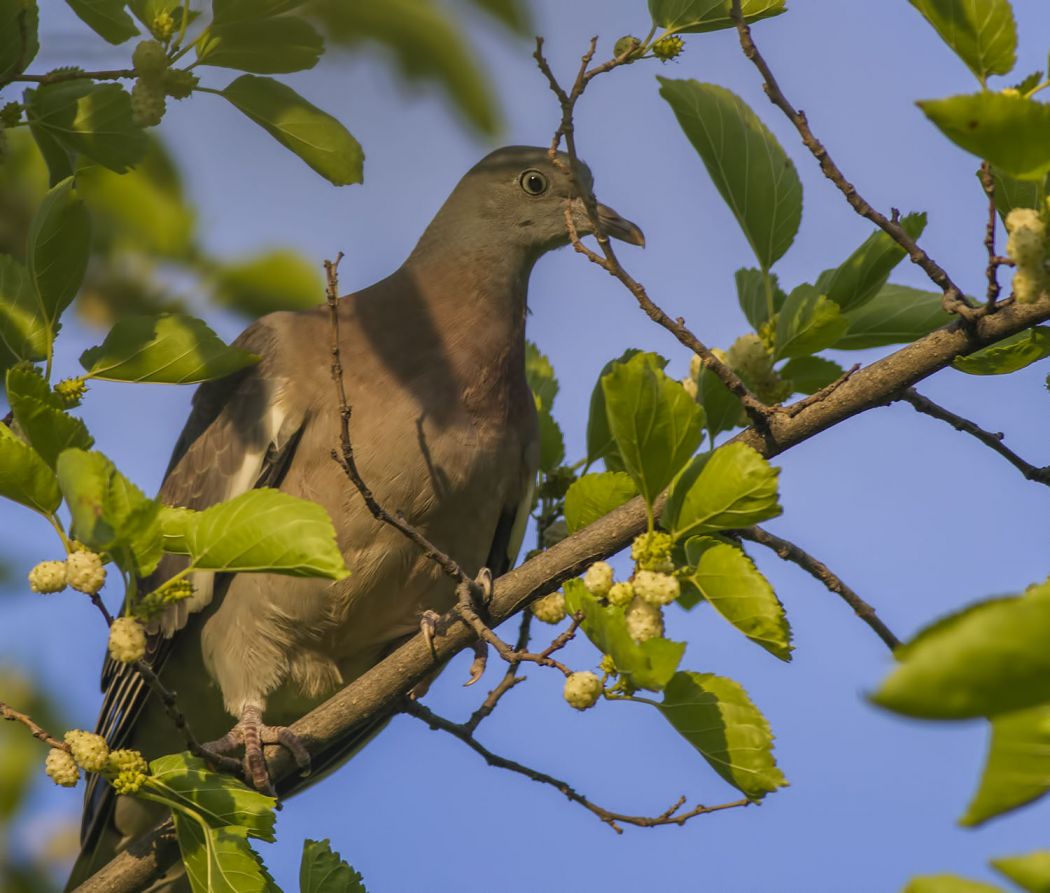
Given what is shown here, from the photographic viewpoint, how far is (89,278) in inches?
178

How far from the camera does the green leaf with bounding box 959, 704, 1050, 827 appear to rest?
1287 millimetres

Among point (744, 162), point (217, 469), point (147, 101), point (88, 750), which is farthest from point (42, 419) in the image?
point (217, 469)

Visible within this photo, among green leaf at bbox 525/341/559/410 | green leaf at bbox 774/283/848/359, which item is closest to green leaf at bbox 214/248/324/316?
green leaf at bbox 525/341/559/410

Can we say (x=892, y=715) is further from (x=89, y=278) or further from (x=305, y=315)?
(x=89, y=278)

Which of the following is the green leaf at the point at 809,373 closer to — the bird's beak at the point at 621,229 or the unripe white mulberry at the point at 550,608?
the unripe white mulberry at the point at 550,608

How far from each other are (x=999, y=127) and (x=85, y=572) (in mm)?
1592

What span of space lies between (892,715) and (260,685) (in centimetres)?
348

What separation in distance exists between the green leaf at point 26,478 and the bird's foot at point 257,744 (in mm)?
1273

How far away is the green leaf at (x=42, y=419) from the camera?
233cm

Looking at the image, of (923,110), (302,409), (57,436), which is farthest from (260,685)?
(923,110)

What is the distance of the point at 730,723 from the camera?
238 cm

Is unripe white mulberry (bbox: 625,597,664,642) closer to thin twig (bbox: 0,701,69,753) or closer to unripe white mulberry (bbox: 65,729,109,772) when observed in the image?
unripe white mulberry (bbox: 65,729,109,772)

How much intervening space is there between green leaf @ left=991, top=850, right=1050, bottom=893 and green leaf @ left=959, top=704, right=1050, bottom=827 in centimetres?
7

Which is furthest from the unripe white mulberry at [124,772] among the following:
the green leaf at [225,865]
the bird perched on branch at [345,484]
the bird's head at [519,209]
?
the bird's head at [519,209]
